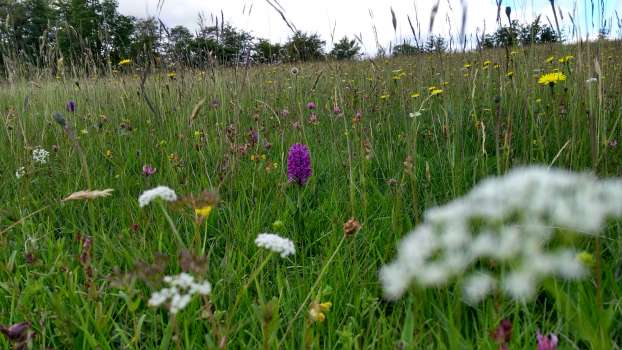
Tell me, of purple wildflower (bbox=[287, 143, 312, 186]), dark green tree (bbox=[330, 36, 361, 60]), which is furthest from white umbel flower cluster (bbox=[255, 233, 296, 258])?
dark green tree (bbox=[330, 36, 361, 60])

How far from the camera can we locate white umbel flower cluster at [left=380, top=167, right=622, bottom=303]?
1.50 feet

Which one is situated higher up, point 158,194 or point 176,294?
point 158,194

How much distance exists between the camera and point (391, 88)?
13.3 ft

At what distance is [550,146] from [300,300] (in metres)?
1.65

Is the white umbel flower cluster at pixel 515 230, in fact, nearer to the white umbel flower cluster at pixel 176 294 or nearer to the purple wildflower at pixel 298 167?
A: the white umbel flower cluster at pixel 176 294

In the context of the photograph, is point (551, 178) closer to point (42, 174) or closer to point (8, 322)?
point (8, 322)

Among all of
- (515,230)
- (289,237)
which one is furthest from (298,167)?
(515,230)

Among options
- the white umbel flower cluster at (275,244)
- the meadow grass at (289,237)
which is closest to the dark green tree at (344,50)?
the meadow grass at (289,237)

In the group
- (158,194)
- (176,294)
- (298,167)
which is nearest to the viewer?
(176,294)

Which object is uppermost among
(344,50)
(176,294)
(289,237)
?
(344,50)

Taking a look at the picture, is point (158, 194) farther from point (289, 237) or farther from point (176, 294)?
point (289, 237)

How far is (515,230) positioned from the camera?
491 millimetres

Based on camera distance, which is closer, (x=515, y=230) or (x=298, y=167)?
(x=515, y=230)

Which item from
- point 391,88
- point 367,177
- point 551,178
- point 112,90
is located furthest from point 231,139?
point 112,90
